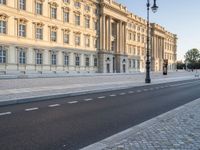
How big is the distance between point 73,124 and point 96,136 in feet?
5.29

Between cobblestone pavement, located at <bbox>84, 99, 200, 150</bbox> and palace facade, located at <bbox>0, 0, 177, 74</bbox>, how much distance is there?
34288mm

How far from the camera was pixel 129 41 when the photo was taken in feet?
265

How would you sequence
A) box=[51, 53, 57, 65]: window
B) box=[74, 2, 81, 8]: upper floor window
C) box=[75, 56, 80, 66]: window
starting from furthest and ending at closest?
box=[75, 56, 80, 66]: window
box=[74, 2, 81, 8]: upper floor window
box=[51, 53, 57, 65]: window

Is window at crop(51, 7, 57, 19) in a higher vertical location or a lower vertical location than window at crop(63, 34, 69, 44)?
higher

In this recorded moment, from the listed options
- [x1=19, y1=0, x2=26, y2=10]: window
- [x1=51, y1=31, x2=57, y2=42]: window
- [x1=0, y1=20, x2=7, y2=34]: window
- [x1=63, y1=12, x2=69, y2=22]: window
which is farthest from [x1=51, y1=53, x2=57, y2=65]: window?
[x1=0, y1=20, x2=7, y2=34]: window

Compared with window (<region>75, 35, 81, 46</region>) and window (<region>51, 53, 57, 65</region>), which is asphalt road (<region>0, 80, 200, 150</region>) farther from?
window (<region>75, 35, 81, 46</region>)

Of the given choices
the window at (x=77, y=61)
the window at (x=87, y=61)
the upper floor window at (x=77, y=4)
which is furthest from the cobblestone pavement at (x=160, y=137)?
the window at (x=87, y=61)

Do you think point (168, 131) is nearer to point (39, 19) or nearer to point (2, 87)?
point (2, 87)

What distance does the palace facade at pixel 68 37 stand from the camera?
41094 millimetres

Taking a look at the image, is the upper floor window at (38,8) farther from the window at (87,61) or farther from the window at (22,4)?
the window at (87,61)

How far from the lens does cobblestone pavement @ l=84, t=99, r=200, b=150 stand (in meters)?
5.85

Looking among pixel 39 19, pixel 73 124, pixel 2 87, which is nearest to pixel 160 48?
pixel 39 19

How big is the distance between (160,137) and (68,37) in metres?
48.3

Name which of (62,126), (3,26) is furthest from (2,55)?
(62,126)
